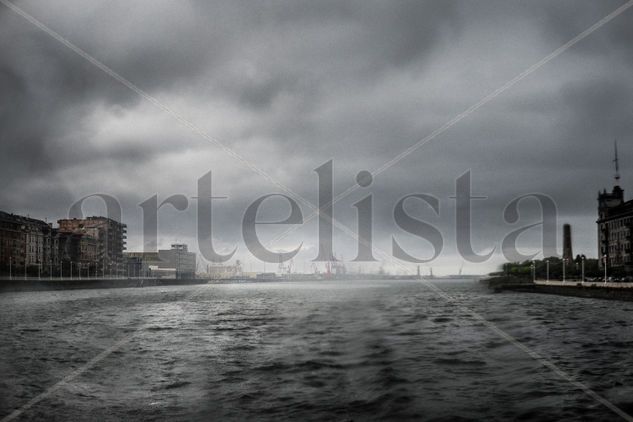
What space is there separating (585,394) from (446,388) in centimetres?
463

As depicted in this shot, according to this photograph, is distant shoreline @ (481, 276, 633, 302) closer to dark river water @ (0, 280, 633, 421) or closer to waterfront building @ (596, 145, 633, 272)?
waterfront building @ (596, 145, 633, 272)

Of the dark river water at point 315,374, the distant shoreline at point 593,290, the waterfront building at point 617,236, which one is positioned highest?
the waterfront building at point 617,236

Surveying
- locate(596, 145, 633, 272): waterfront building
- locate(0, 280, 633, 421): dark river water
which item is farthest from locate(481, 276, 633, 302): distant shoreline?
locate(0, 280, 633, 421): dark river water

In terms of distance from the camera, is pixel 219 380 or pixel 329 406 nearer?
pixel 329 406

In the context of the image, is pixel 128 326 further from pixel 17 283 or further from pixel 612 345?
pixel 17 283

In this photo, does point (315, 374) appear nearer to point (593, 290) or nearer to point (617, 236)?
point (593, 290)

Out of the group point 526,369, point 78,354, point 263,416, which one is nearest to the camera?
point 263,416

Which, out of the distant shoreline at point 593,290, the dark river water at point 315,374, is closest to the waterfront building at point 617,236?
the distant shoreline at point 593,290

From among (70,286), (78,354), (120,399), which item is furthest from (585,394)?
(70,286)

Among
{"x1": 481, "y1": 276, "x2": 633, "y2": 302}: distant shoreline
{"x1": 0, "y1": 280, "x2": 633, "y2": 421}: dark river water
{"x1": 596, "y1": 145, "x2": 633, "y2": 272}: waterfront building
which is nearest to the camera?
{"x1": 0, "y1": 280, "x2": 633, "y2": 421}: dark river water

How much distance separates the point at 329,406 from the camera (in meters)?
18.9

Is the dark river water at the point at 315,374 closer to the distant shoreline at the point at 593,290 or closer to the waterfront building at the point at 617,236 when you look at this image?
the distant shoreline at the point at 593,290

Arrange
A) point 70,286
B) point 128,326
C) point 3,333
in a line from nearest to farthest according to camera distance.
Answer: point 3,333 → point 128,326 → point 70,286

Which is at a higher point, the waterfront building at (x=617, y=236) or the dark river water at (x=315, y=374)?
the waterfront building at (x=617, y=236)
